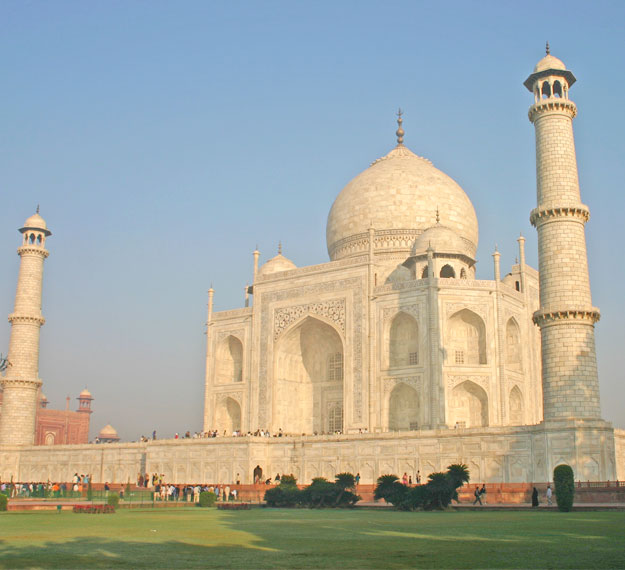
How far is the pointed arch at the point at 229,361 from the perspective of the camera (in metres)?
34.2

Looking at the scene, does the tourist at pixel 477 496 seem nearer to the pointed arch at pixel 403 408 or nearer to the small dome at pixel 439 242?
the pointed arch at pixel 403 408

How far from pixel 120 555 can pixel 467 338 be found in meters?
23.1

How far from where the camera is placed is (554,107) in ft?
72.5

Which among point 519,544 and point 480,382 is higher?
point 480,382

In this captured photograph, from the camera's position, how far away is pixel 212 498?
19.8 meters

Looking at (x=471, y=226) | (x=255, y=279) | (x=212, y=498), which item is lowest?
(x=212, y=498)

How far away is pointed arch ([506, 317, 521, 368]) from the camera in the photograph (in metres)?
30.0

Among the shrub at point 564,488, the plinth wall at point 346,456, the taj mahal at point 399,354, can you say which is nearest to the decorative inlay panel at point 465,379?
the taj mahal at point 399,354

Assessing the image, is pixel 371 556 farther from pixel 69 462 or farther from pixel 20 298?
pixel 20 298

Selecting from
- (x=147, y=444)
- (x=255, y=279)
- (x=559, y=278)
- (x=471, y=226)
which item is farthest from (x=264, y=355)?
(x=559, y=278)

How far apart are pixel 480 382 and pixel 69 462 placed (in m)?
17.5

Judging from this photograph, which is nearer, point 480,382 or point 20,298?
point 480,382

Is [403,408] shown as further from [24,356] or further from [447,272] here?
[24,356]

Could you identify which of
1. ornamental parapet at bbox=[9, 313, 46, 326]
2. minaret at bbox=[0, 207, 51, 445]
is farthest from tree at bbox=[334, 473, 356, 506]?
ornamental parapet at bbox=[9, 313, 46, 326]
